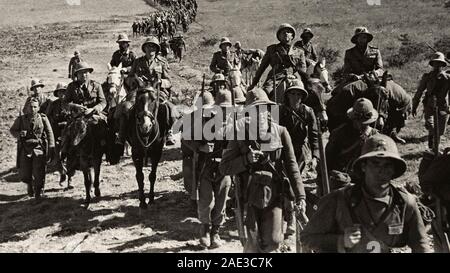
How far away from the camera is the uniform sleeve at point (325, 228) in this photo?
3.72 m

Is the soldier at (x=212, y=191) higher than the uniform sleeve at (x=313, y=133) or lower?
lower

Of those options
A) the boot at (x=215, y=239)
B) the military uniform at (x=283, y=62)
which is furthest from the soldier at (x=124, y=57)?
the boot at (x=215, y=239)

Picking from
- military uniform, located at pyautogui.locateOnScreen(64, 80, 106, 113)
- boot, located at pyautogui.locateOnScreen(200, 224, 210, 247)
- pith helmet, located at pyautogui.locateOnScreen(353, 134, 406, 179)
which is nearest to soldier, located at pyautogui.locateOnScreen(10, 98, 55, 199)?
military uniform, located at pyautogui.locateOnScreen(64, 80, 106, 113)

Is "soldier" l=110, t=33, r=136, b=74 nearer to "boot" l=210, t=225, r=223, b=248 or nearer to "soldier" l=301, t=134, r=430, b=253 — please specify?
"boot" l=210, t=225, r=223, b=248

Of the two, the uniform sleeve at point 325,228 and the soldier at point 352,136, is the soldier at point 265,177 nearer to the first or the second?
the soldier at point 352,136

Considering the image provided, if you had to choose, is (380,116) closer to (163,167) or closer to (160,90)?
(160,90)

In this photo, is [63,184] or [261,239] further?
[63,184]

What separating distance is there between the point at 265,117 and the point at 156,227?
3740 millimetres

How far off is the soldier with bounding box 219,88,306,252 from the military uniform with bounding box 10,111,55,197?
547 cm

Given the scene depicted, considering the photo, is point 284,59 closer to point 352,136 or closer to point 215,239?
point 352,136

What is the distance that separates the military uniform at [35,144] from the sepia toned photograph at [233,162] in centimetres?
2

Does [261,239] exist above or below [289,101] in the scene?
below

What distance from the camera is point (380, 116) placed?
25.2ft

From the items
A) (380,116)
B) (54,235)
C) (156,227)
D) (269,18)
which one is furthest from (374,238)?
(269,18)
